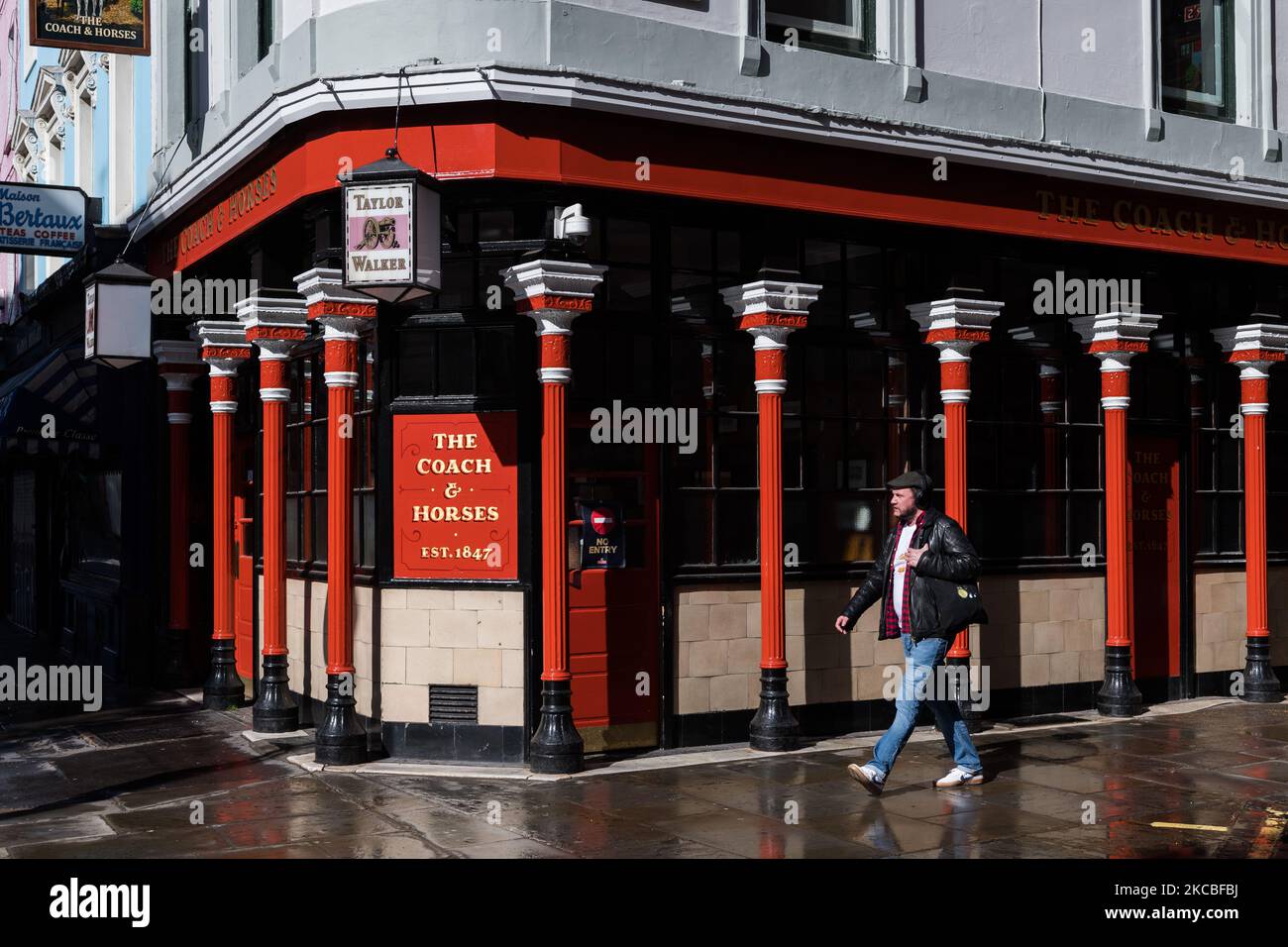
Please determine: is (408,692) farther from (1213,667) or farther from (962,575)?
(1213,667)

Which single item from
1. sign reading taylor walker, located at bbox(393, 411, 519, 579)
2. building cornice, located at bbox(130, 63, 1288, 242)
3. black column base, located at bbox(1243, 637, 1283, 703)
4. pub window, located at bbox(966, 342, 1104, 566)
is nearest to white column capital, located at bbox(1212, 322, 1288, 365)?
building cornice, located at bbox(130, 63, 1288, 242)

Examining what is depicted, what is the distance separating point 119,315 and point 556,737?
228 inches

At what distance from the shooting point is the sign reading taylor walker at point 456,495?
33.7 feet

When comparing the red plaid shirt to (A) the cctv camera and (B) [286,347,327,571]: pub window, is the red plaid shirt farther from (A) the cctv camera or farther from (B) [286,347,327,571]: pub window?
(B) [286,347,327,571]: pub window

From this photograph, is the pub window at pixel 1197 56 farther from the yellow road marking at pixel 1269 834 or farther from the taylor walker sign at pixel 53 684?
the taylor walker sign at pixel 53 684

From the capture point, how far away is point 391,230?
9305 millimetres

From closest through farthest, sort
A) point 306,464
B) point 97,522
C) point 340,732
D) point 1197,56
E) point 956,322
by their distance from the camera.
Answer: point 340,732 → point 956,322 → point 306,464 → point 1197,56 → point 97,522

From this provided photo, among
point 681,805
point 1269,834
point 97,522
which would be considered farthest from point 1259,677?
point 97,522

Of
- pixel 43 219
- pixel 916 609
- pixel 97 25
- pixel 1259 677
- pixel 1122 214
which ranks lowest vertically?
pixel 1259 677

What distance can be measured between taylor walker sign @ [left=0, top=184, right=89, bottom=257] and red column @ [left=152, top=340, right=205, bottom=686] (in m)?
1.43

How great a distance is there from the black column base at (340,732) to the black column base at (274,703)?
60.7 inches

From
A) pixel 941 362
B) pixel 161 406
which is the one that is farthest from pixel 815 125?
pixel 161 406

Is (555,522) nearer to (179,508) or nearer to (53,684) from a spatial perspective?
(179,508)

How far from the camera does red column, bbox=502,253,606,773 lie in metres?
9.77
